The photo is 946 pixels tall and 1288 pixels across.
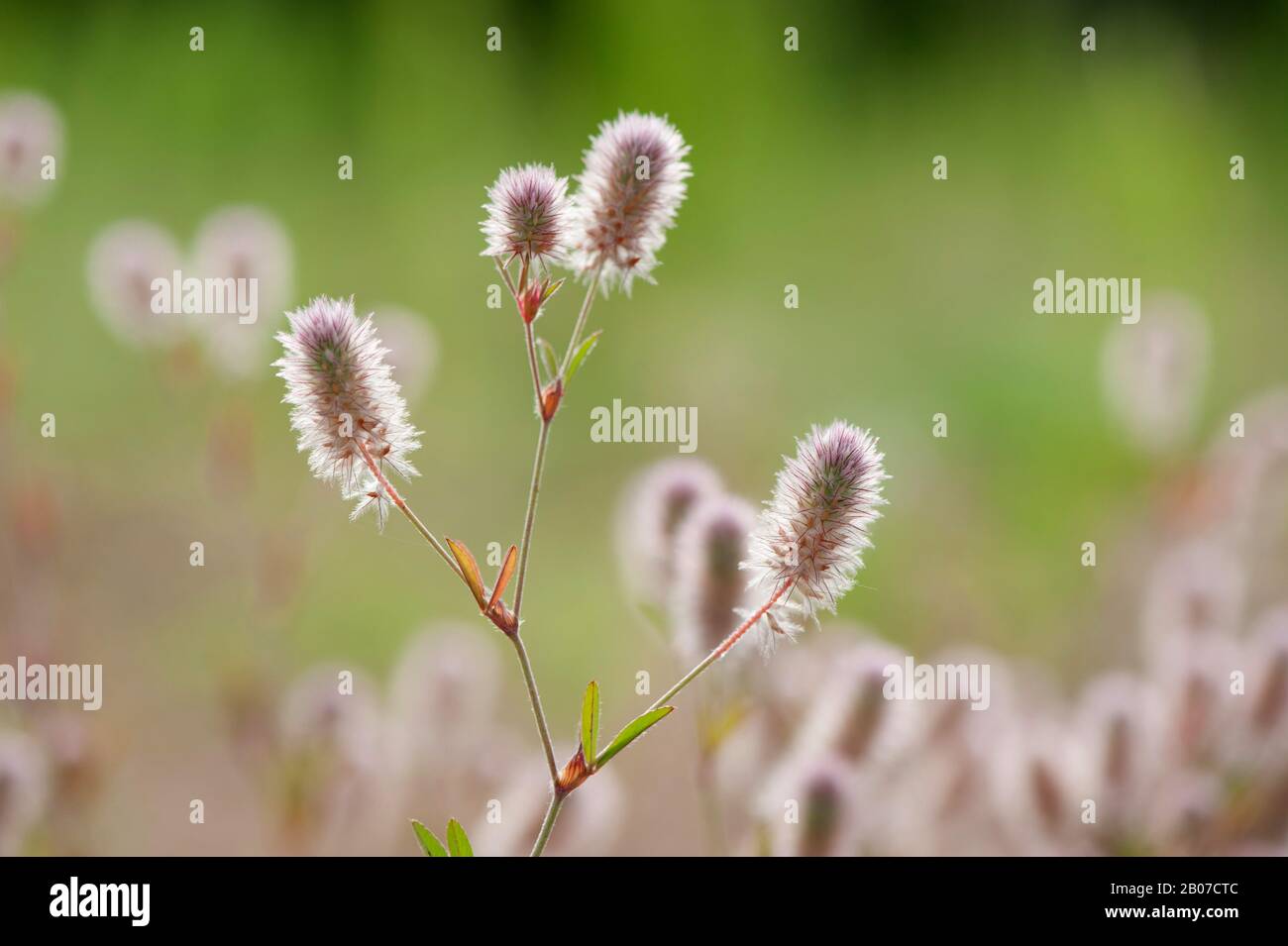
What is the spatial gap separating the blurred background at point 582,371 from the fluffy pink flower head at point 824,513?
0.42m

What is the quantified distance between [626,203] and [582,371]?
253 cm

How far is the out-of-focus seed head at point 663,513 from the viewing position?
1.19 meters

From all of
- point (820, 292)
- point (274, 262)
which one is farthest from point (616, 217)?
point (820, 292)

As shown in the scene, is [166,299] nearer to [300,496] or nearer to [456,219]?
[300,496]

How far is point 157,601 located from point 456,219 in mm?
1602

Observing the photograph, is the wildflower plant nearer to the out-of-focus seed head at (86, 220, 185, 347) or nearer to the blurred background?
the blurred background

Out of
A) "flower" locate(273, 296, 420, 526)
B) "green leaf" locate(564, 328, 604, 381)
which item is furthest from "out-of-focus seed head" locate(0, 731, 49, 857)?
Result: "green leaf" locate(564, 328, 604, 381)

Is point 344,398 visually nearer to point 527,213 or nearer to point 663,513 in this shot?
point 527,213

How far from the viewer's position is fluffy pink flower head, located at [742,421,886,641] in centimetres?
71
